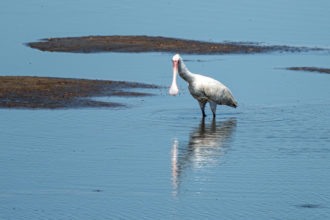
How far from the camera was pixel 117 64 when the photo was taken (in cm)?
3092

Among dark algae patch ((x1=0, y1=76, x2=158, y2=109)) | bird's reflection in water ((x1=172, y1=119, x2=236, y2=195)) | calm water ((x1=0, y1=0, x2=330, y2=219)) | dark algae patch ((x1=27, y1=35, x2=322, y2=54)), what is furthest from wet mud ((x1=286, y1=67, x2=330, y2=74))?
bird's reflection in water ((x1=172, y1=119, x2=236, y2=195))

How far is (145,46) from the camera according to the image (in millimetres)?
35500

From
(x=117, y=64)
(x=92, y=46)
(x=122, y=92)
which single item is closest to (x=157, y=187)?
(x=122, y=92)

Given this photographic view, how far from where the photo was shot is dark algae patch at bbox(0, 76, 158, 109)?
23125 mm

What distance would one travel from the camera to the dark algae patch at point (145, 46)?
3469 cm

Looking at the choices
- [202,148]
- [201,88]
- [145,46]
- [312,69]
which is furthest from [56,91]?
[145,46]

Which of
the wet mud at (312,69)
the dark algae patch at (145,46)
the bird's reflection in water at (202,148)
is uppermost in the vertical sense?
the dark algae patch at (145,46)

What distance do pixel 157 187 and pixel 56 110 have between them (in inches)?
306

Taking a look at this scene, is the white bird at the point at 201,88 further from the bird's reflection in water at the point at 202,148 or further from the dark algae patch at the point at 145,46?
the dark algae patch at the point at 145,46

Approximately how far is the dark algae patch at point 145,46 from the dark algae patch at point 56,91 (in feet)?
26.9

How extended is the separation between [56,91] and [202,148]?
7.26 m

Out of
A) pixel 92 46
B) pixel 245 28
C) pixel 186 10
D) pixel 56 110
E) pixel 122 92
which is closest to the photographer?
pixel 56 110

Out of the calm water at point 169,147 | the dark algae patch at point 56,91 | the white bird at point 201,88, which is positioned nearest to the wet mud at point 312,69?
the calm water at point 169,147

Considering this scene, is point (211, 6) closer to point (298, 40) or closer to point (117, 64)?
point (298, 40)
